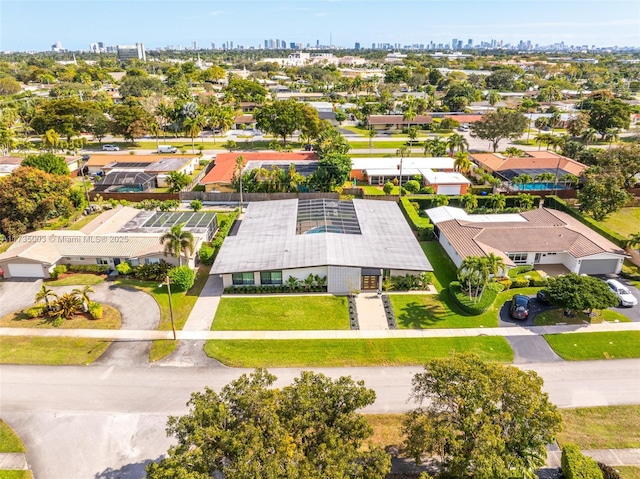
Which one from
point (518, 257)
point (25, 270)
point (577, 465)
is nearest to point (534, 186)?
point (518, 257)

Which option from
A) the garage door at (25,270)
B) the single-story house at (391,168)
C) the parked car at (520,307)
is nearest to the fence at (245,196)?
the single-story house at (391,168)

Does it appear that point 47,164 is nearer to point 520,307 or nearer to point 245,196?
point 245,196

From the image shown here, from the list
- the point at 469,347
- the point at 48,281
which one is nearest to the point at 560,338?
the point at 469,347

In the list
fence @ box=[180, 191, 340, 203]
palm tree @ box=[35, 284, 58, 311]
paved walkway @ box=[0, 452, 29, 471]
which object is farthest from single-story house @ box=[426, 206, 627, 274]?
palm tree @ box=[35, 284, 58, 311]

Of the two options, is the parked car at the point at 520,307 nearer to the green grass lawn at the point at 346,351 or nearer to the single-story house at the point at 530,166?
the green grass lawn at the point at 346,351

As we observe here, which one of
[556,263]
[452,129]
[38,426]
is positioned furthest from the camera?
[452,129]

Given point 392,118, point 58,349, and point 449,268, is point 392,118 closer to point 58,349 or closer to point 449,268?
point 449,268
